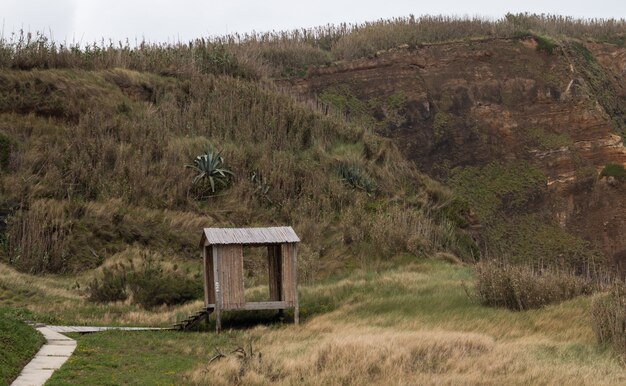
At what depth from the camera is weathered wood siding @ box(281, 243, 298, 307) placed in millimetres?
20109

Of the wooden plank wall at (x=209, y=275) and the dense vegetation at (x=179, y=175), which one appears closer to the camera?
the wooden plank wall at (x=209, y=275)

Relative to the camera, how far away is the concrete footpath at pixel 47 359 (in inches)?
453

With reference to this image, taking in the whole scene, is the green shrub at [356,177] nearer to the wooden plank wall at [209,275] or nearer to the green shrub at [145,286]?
the green shrub at [145,286]

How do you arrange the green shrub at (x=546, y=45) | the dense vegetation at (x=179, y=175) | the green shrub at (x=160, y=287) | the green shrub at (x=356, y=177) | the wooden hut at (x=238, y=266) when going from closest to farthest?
the wooden hut at (x=238, y=266) → the green shrub at (x=160, y=287) → the dense vegetation at (x=179, y=175) → the green shrub at (x=356, y=177) → the green shrub at (x=546, y=45)

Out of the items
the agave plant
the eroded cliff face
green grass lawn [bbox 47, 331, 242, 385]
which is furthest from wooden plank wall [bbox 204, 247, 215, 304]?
the eroded cliff face

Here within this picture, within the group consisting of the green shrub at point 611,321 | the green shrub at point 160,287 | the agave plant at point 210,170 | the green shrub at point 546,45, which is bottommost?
the green shrub at point 160,287

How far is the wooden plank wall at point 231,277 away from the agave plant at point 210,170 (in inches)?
438

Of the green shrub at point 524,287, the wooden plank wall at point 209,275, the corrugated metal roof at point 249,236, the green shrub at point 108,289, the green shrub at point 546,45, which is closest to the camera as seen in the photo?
the green shrub at point 524,287

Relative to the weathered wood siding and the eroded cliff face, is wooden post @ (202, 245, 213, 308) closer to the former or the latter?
the weathered wood siding

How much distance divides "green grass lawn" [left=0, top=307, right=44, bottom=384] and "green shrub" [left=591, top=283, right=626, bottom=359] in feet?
30.4

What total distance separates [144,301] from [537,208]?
27.2m

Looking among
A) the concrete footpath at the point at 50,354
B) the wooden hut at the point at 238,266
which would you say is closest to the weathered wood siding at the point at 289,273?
the wooden hut at the point at 238,266

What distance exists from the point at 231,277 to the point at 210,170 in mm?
11888

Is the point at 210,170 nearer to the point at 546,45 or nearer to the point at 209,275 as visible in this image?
the point at 209,275
